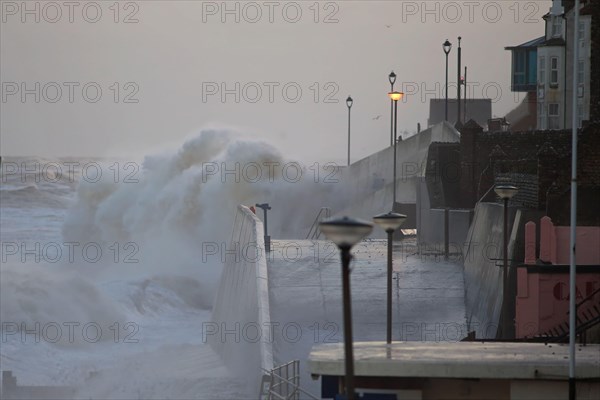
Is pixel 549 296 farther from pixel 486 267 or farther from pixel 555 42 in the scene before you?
pixel 555 42

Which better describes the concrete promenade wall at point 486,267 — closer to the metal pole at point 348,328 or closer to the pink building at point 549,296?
the pink building at point 549,296

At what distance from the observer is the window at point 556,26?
44.0 m

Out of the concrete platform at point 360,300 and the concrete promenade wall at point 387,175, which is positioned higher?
the concrete promenade wall at point 387,175

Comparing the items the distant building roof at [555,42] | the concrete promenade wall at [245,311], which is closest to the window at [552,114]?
the distant building roof at [555,42]

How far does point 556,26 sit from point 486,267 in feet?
74.5

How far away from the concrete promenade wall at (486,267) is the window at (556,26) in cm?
1819

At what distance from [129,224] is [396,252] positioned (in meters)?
31.6

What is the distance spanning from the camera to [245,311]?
24859mm

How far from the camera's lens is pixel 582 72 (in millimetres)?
37875

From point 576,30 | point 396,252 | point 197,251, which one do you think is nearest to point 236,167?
point 197,251

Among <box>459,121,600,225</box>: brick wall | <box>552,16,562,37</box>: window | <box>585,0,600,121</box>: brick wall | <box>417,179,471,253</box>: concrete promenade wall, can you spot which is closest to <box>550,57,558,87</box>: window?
<box>552,16,562,37</box>: window

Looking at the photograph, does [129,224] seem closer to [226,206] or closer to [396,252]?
[226,206]

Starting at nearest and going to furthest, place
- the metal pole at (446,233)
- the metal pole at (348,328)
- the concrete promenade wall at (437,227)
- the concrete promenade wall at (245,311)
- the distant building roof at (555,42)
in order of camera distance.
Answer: the metal pole at (348,328), the concrete promenade wall at (245,311), the metal pole at (446,233), the concrete promenade wall at (437,227), the distant building roof at (555,42)

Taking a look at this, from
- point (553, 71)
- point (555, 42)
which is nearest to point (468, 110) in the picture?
point (553, 71)
